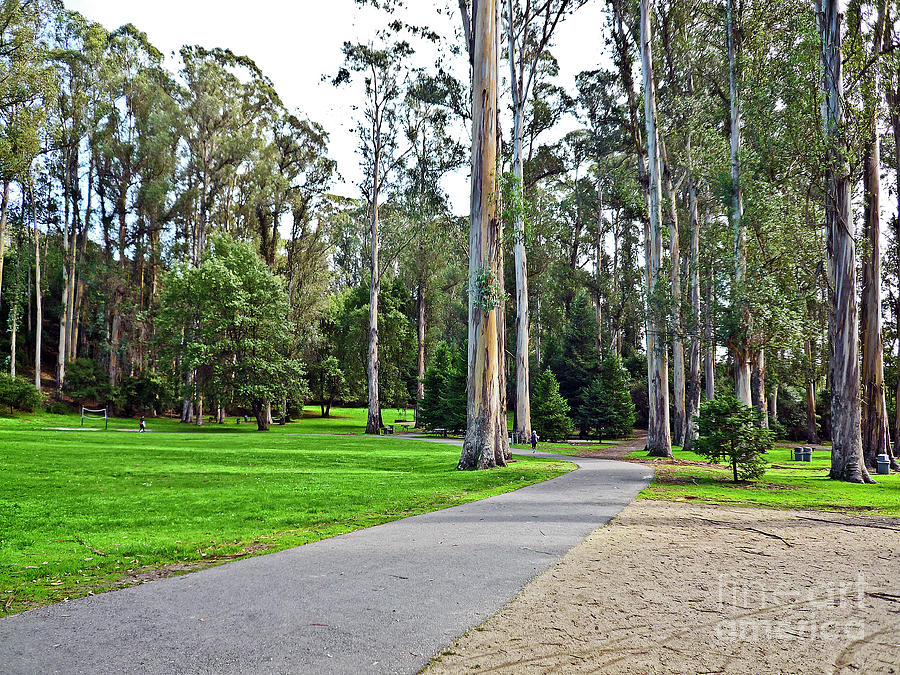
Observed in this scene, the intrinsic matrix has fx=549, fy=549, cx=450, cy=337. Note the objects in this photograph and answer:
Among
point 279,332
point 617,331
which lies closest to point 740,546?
point 279,332

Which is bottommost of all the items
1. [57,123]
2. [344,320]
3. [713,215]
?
[344,320]

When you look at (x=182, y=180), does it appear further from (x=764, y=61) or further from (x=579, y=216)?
(x=764, y=61)

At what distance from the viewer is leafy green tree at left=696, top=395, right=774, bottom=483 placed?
1114 centimetres

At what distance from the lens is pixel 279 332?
31359 mm

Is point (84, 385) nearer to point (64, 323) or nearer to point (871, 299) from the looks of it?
point (64, 323)

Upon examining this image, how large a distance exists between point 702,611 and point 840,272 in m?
12.5

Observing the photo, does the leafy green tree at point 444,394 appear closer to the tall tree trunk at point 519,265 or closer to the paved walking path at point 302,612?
the tall tree trunk at point 519,265

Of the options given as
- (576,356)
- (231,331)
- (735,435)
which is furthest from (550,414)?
(231,331)

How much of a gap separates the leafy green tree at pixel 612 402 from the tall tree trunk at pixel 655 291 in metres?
11.6

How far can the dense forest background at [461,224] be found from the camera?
17.5m

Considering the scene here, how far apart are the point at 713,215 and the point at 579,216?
11.6 m

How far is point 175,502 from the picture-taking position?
7.61m

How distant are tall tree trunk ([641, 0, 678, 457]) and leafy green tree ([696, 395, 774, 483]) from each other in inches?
294

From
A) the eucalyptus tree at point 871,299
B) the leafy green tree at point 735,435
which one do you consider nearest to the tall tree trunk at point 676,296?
the eucalyptus tree at point 871,299
